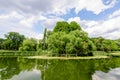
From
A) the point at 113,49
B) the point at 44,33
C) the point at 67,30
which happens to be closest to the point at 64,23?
the point at 67,30

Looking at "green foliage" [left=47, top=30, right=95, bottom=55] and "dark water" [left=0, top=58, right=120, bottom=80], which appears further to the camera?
"green foliage" [left=47, top=30, right=95, bottom=55]

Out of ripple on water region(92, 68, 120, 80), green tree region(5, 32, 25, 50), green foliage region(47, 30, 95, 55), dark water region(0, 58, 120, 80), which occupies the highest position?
green tree region(5, 32, 25, 50)

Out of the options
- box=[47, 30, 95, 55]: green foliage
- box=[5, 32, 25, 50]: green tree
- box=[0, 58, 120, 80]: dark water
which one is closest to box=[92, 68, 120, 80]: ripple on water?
box=[0, 58, 120, 80]: dark water

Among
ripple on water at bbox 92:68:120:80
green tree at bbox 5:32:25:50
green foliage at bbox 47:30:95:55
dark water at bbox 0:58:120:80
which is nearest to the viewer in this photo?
ripple on water at bbox 92:68:120:80

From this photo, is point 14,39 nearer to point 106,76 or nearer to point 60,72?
point 60,72

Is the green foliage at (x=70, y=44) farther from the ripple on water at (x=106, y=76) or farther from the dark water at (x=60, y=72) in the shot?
the ripple on water at (x=106, y=76)

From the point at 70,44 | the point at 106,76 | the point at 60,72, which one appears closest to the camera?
the point at 106,76

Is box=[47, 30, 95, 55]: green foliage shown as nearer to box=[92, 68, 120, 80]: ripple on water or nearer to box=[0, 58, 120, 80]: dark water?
box=[0, 58, 120, 80]: dark water

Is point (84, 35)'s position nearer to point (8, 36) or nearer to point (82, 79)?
point (82, 79)

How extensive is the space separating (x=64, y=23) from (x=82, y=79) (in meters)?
58.0

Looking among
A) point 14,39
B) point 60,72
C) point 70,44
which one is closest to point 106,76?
point 60,72

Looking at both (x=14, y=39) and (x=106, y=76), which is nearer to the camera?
(x=106, y=76)

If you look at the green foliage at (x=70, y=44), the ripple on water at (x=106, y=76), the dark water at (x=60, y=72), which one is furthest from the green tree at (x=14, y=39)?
the ripple on water at (x=106, y=76)

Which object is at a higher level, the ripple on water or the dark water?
the dark water
